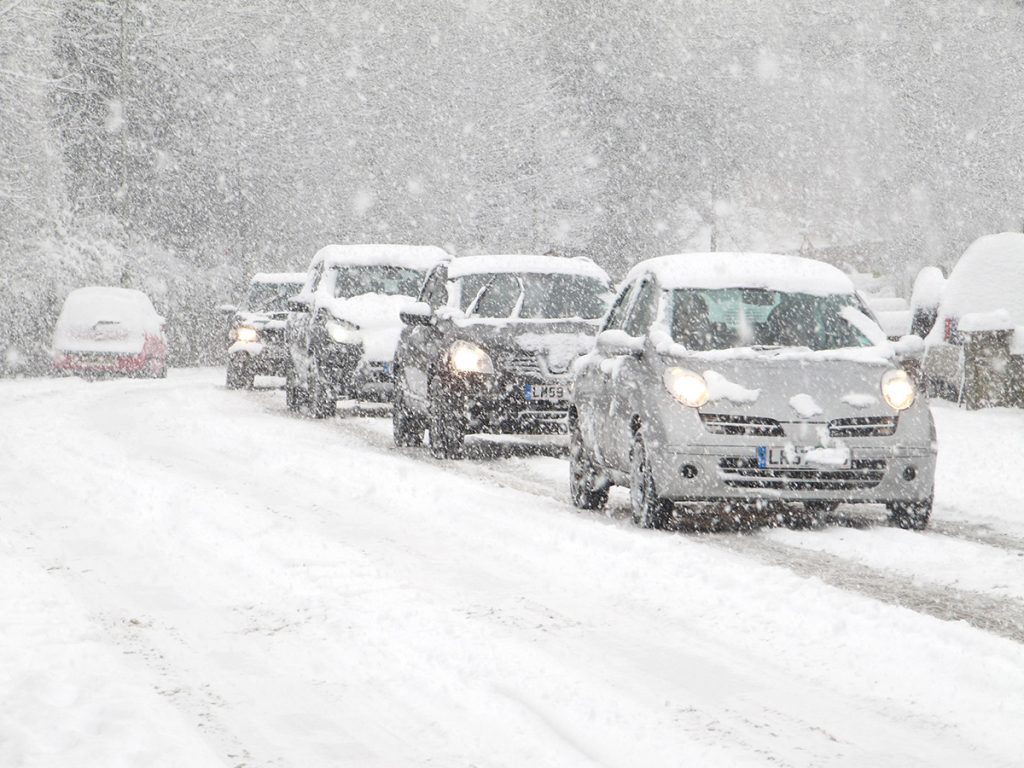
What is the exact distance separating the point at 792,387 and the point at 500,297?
5.91m

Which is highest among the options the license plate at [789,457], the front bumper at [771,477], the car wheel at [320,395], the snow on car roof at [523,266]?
the snow on car roof at [523,266]

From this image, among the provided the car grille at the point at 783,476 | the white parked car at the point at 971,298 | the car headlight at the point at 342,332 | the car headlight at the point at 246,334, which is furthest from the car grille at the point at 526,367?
the car headlight at the point at 246,334

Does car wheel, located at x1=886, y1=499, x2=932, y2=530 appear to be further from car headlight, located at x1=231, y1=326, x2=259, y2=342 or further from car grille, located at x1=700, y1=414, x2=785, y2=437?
car headlight, located at x1=231, y1=326, x2=259, y2=342

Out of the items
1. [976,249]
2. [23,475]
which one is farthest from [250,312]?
[23,475]

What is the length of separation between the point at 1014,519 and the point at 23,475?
7.03m

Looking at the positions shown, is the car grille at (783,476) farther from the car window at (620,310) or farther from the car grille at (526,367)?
the car grille at (526,367)

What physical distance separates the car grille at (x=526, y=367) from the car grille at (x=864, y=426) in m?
4.80

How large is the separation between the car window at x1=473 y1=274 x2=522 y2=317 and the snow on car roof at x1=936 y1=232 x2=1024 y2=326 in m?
6.99

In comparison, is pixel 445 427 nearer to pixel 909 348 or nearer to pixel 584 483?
pixel 584 483

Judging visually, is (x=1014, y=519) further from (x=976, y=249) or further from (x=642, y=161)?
(x=642, y=161)

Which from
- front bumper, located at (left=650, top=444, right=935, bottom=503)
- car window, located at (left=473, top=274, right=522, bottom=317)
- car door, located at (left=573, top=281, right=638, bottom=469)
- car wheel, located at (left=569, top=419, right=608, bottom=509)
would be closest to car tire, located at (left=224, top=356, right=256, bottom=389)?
car window, located at (left=473, top=274, right=522, bottom=317)

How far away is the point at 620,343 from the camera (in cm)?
1005

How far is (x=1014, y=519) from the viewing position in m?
10.0

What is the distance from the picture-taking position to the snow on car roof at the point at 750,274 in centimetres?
1040
